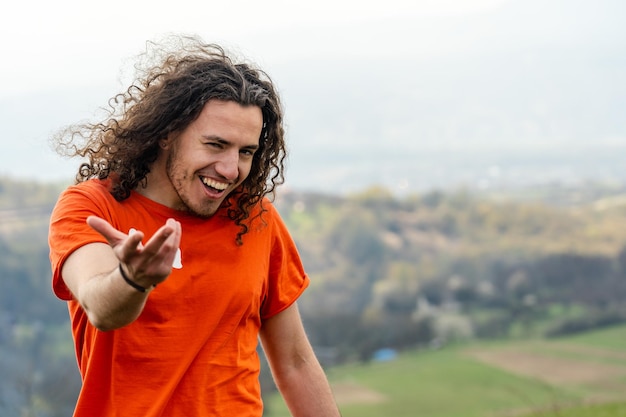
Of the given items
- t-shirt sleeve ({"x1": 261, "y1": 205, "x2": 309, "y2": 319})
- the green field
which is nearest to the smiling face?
t-shirt sleeve ({"x1": 261, "y1": 205, "x2": 309, "y2": 319})

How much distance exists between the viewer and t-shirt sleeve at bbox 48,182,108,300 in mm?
2562

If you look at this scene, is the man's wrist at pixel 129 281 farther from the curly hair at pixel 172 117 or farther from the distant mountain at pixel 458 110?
the distant mountain at pixel 458 110

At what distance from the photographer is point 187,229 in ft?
9.76

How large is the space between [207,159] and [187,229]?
10.8 inches

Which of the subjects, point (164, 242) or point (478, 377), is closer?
point (164, 242)

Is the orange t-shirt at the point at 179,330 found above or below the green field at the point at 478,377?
above

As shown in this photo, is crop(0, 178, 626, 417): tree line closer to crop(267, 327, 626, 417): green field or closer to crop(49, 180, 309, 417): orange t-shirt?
crop(267, 327, 626, 417): green field

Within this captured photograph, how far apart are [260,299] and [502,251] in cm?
6196

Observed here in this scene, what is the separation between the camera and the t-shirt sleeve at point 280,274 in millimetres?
3227

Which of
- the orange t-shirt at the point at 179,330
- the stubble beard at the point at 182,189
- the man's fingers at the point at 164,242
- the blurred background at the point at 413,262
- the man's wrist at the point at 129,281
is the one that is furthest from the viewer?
the blurred background at the point at 413,262

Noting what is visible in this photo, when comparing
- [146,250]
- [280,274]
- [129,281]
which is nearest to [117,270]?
[129,281]

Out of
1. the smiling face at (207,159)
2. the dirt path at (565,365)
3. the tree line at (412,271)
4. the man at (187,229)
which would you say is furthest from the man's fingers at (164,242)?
the dirt path at (565,365)

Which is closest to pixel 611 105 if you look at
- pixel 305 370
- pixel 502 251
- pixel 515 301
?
pixel 502 251

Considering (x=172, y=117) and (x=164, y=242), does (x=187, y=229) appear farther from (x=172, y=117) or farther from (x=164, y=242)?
(x=164, y=242)
